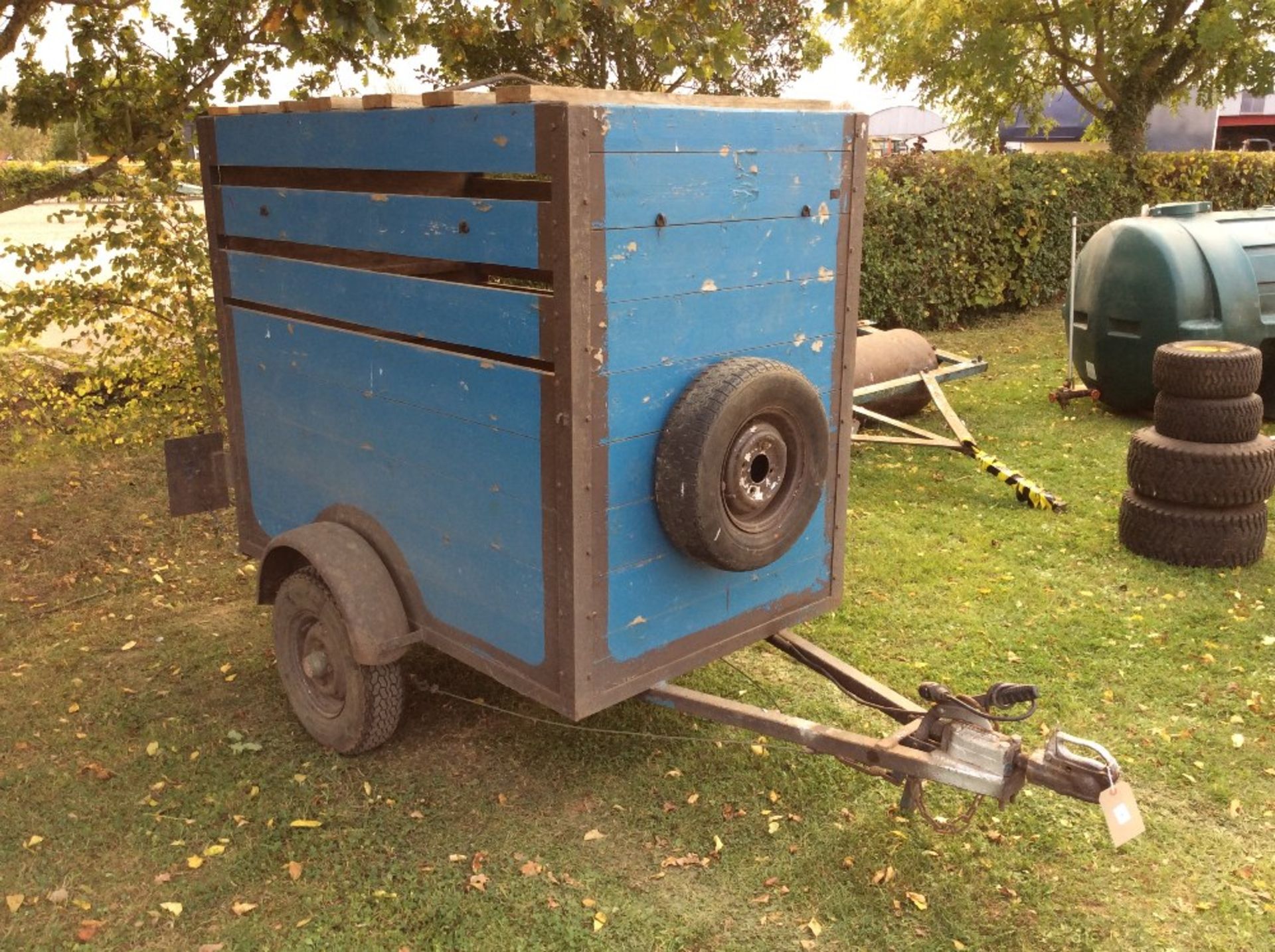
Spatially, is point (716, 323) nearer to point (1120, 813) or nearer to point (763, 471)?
point (763, 471)

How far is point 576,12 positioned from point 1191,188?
13.8 meters

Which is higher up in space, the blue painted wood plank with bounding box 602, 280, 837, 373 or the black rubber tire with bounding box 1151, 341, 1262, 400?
the blue painted wood plank with bounding box 602, 280, 837, 373

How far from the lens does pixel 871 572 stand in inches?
248

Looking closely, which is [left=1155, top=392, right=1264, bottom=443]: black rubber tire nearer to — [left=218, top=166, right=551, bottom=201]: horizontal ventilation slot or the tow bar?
the tow bar

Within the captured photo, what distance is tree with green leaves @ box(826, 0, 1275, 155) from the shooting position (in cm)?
1745

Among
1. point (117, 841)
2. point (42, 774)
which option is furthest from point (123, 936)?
point (42, 774)

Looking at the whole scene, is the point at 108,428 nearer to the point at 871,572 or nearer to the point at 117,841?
the point at 117,841

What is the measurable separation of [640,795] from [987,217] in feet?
38.8

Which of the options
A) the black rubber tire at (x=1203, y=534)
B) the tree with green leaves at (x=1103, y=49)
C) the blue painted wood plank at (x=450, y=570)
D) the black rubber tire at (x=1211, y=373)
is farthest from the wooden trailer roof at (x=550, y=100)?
the tree with green leaves at (x=1103, y=49)

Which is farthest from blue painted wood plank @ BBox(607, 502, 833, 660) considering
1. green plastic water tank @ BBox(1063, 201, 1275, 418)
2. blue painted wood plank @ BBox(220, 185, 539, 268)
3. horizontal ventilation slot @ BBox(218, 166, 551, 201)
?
green plastic water tank @ BBox(1063, 201, 1275, 418)

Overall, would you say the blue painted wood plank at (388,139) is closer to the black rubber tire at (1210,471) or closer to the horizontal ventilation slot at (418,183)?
the horizontal ventilation slot at (418,183)

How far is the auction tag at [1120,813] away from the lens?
307 centimetres

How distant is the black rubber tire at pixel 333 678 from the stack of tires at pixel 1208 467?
14.4 feet

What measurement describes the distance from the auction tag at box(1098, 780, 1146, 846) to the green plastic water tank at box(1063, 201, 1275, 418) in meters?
6.85
